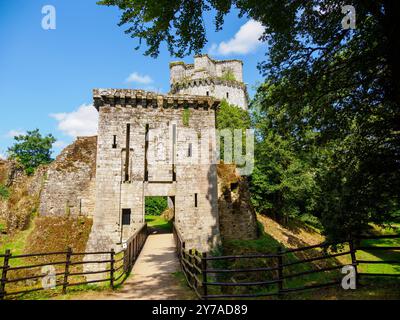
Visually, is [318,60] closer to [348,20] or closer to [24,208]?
[348,20]

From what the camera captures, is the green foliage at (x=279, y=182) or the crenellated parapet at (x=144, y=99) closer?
the crenellated parapet at (x=144, y=99)

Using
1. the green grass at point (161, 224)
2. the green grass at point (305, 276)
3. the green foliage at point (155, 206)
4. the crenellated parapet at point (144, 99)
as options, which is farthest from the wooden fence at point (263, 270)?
the green foliage at point (155, 206)

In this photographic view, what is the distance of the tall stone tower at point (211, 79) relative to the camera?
155 ft

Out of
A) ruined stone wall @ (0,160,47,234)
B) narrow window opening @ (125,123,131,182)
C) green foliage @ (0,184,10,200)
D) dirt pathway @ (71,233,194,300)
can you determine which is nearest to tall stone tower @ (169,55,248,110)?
ruined stone wall @ (0,160,47,234)

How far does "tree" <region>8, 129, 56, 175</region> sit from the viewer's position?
160 feet

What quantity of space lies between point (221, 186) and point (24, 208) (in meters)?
12.3

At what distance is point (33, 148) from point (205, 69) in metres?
33.6

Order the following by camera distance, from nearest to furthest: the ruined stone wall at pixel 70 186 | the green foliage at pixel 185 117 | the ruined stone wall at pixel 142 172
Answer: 1. the ruined stone wall at pixel 142 172
2. the ruined stone wall at pixel 70 186
3. the green foliage at pixel 185 117

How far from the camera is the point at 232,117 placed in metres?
36.5

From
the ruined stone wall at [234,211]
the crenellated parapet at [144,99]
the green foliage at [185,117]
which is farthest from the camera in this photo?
the ruined stone wall at [234,211]

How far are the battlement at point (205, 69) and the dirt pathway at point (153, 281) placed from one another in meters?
41.0

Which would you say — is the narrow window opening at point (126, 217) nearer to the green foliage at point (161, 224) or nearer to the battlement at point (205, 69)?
the green foliage at point (161, 224)

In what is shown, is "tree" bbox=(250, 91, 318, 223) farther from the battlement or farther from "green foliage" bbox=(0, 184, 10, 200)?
the battlement

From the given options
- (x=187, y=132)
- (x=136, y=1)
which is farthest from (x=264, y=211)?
(x=136, y=1)
